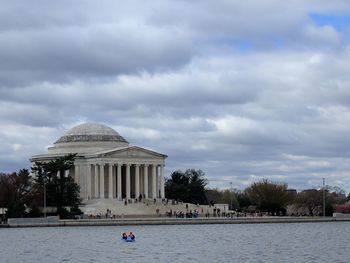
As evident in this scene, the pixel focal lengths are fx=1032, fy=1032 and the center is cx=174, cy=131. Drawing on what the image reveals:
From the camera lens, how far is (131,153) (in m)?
180

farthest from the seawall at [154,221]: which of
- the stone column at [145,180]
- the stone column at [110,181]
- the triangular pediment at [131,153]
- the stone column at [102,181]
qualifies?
the stone column at [145,180]

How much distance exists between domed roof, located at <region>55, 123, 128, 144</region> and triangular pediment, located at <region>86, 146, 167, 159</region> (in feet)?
29.1

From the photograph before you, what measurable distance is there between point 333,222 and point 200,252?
73.4 metres

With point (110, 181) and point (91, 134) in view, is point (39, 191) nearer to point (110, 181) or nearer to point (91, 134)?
point (110, 181)

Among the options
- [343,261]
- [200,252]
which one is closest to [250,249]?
[200,252]

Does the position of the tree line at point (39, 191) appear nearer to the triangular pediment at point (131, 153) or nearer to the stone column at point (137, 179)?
the triangular pediment at point (131, 153)

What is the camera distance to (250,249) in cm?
8619

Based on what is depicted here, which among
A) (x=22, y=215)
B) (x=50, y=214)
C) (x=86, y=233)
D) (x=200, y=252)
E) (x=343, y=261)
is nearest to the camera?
(x=343, y=261)

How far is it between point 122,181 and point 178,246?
94.9 m

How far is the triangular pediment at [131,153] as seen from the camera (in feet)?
583

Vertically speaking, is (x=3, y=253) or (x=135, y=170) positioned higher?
(x=135, y=170)

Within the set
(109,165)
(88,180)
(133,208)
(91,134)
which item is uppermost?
(91,134)

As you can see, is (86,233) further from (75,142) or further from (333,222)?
(75,142)

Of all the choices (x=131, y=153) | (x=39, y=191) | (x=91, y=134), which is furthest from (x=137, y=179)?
(x=39, y=191)
